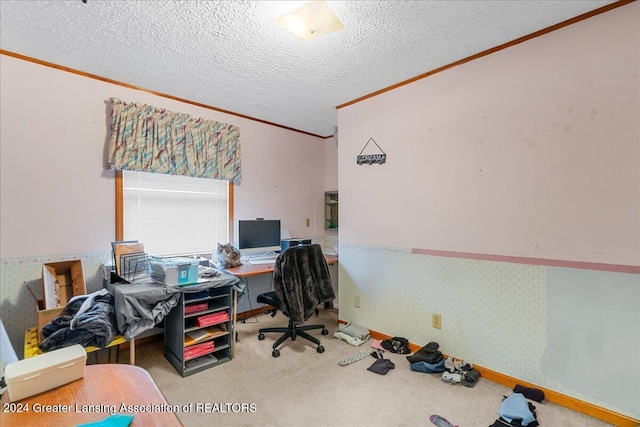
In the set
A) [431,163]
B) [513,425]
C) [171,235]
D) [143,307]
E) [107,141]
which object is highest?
[107,141]

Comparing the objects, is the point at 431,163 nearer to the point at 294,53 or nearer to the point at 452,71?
the point at 452,71

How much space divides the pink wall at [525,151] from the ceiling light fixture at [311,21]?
3.94 feet

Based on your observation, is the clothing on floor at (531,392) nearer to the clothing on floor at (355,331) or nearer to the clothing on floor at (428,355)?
the clothing on floor at (428,355)

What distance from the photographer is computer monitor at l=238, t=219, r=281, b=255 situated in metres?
3.37

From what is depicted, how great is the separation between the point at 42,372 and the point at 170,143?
2.47 metres

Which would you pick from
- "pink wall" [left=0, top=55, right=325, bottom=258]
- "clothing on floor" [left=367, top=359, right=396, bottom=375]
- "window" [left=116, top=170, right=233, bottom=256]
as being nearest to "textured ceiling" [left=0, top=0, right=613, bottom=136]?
"pink wall" [left=0, top=55, right=325, bottom=258]

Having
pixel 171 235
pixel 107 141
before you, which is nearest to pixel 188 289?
pixel 171 235

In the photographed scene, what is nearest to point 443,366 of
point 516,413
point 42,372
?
point 516,413

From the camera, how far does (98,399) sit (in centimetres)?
87

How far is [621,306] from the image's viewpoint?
1763 mm

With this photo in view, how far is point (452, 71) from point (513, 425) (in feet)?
8.27

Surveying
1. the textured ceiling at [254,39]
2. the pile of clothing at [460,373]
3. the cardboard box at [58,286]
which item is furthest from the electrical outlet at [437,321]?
the cardboard box at [58,286]

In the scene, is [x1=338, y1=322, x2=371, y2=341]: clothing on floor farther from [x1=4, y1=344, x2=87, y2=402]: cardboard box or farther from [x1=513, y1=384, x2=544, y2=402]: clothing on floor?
[x1=4, y1=344, x2=87, y2=402]: cardboard box

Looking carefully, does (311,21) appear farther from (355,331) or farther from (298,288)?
(355,331)
